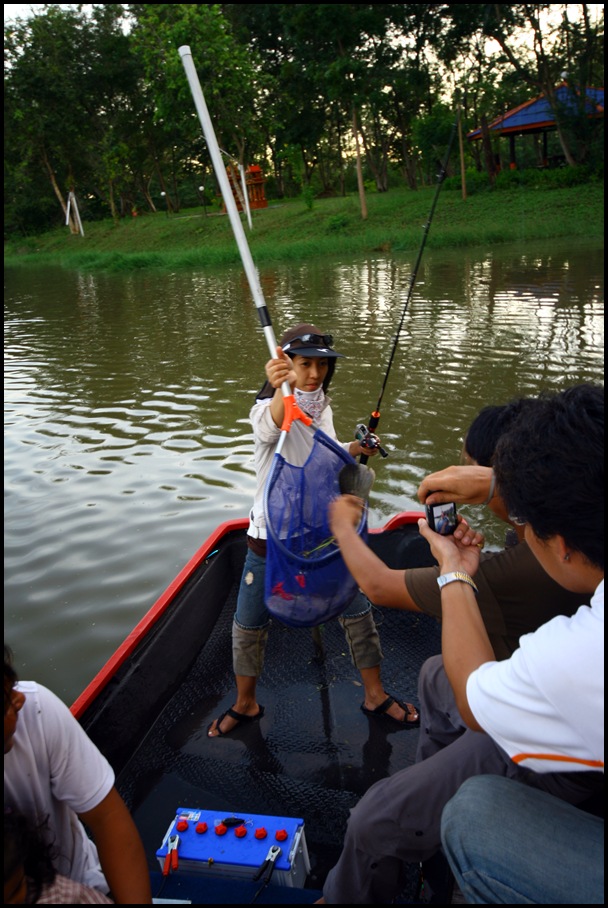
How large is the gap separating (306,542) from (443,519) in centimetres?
82

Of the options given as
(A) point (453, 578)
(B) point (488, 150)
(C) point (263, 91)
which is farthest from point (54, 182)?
(A) point (453, 578)

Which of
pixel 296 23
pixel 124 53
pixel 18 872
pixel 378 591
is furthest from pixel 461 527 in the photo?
pixel 124 53

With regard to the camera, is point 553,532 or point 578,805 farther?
point 578,805

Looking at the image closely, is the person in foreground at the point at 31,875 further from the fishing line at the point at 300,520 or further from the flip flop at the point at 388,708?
the flip flop at the point at 388,708

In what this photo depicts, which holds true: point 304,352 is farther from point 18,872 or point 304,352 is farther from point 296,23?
point 296,23

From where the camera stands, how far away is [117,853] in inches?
64.4

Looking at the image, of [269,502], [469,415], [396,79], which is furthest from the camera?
[396,79]

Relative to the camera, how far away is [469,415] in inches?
294

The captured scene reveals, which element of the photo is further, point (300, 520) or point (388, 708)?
point (388, 708)

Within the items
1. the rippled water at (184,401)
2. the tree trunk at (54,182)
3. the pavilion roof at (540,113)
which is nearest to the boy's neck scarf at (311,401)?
the rippled water at (184,401)

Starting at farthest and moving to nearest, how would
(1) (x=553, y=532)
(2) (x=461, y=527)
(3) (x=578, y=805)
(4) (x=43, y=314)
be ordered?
1. (4) (x=43, y=314)
2. (2) (x=461, y=527)
3. (3) (x=578, y=805)
4. (1) (x=553, y=532)

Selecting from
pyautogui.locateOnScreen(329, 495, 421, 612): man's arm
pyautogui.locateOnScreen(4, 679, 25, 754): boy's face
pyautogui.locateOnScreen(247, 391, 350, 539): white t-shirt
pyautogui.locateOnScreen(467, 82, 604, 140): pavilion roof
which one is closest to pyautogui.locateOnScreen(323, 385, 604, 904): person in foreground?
pyautogui.locateOnScreen(329, 495, 421, 612): man's arm

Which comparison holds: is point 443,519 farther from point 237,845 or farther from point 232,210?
point 232,210

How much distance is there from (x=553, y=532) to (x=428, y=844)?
92 cm
